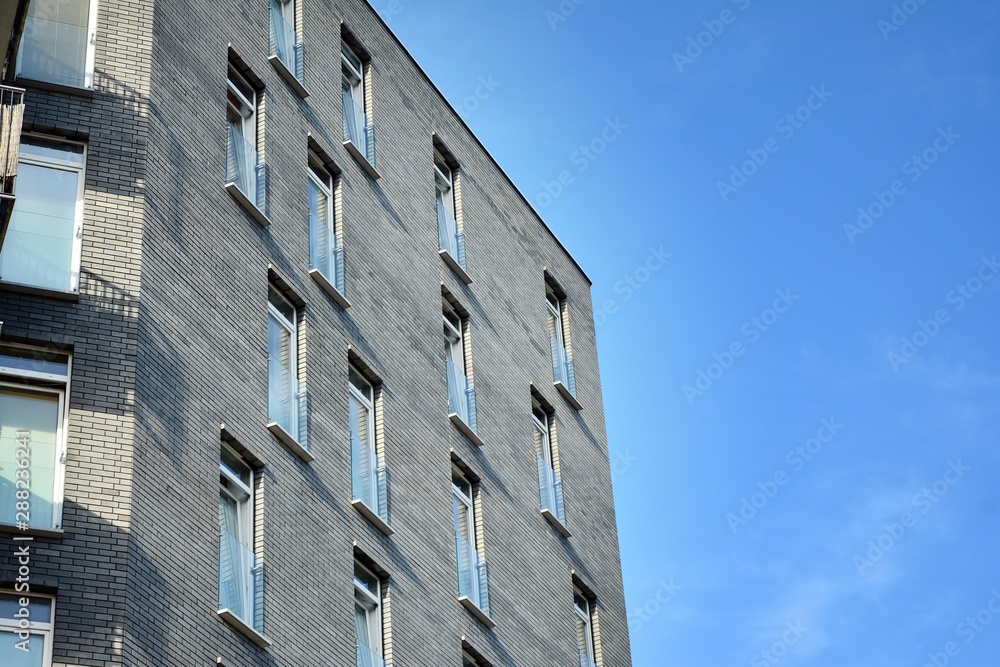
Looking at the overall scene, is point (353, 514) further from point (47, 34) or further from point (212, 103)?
point (47, 34)

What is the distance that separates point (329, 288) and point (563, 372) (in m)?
10.5

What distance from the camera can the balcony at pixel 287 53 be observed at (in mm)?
31719

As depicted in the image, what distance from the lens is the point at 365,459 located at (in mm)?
29875

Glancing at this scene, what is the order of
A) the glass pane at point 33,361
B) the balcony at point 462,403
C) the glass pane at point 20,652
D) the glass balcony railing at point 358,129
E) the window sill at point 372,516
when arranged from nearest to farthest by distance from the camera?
1. the glass pane at point 20,652
2. the glass pane at point 33,361
3. the window sill at point 372,516
4. the balcony at point 462,403
5. the glass balcony railing at point 358,129

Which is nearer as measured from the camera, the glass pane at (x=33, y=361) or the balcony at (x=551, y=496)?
the glass pane at (x=33, y=361)

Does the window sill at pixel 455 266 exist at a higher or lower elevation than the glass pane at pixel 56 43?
A: higher

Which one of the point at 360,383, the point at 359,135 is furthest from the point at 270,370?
the point at 359,135

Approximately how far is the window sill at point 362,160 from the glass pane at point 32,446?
10.7 metres

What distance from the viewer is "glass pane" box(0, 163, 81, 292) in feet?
80.9

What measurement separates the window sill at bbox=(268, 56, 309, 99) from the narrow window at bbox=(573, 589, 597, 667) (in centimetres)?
1174

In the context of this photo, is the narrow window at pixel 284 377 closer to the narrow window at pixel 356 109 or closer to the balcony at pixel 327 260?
the balcony at pixel 327 260

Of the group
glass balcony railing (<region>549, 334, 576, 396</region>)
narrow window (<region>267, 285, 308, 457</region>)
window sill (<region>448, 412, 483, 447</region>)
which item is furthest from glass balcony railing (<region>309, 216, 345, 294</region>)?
glass balcony railing (<region>549, 334, 576, 396</region>)

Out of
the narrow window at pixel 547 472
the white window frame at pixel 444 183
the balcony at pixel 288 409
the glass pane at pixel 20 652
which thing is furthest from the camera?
the white window frame at pixel 444 183

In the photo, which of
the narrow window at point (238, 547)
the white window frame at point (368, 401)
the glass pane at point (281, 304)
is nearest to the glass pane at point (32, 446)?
the narrow window at point (238, 547)
